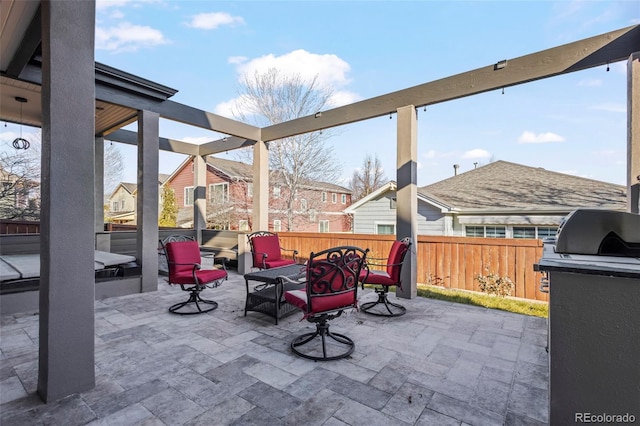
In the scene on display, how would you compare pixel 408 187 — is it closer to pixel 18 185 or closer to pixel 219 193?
pixel 18 185

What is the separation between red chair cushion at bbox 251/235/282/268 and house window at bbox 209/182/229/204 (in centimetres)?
798

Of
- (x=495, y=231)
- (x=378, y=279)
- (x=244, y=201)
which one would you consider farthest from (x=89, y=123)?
(x=244, y=201)

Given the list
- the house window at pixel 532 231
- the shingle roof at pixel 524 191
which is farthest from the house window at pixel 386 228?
the house window at pixel 532 231

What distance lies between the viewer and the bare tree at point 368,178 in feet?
65.8

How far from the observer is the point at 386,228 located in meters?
10.4

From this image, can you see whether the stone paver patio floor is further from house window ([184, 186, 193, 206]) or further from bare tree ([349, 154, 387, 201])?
bare tree ([349, 154, 387, 201])

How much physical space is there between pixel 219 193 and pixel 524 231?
10.9 metres

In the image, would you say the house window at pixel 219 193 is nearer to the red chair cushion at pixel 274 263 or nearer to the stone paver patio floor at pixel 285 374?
the red chair cushion at pixel 274 263

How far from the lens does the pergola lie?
2008 millimetres

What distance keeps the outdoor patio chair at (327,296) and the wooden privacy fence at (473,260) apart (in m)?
3.24

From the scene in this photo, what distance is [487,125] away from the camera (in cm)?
1211

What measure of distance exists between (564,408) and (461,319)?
2.64 m

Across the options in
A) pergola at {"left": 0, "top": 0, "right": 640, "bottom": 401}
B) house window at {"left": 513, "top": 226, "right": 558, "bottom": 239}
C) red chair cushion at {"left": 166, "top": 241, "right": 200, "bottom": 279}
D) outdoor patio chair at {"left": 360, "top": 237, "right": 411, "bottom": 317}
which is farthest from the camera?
house window at {"left": 513, "top": 226, "right": 558, "bottom": 239}

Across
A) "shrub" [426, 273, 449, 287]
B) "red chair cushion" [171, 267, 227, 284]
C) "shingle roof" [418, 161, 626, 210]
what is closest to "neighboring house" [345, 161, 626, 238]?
"shingle roof" [418, 161, 626, 210]
